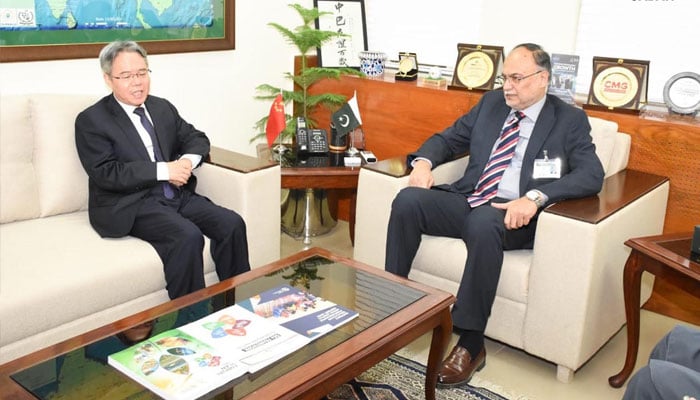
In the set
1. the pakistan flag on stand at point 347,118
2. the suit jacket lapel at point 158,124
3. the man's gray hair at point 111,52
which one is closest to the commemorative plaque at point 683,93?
the pakistan flag on stand at point 347,118

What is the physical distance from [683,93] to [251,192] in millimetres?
2014

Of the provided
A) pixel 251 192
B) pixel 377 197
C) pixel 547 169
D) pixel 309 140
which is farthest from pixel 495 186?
pixel 309 140

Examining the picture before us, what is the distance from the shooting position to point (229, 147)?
3994 mm

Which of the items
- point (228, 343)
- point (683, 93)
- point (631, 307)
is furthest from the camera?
point (683, 93)

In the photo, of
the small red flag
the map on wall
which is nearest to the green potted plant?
the small red flag

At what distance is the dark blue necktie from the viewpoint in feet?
9.46

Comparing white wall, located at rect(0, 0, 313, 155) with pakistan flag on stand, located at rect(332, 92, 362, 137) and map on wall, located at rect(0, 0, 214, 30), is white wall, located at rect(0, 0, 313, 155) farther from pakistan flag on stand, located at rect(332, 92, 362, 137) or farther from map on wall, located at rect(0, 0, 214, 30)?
pakistan flag on stand, located at rect(332, 92, 362, 137)

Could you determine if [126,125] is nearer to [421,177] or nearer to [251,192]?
[251,192]

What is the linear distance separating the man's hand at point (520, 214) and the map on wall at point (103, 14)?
196cm

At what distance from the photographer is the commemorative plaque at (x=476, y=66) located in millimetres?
3562

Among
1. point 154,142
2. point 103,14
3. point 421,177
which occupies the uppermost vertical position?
point 103,14

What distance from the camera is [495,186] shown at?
295 cm

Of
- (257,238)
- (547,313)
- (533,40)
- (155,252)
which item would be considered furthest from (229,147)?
(547,313)

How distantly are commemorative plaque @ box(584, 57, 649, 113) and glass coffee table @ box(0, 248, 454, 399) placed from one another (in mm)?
1552
